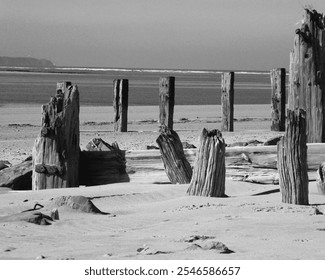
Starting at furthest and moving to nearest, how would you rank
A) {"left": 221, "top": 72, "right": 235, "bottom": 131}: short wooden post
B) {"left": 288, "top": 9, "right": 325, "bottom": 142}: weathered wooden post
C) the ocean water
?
1. the ocean water
2. {"left": 221, "top": 72, "right": 235, "bottom": 131}: short wooden post
3. {"left": 288, "top": 9, "right": 325, "bottom": 142}: weathered wooden post

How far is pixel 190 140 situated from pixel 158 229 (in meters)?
9.10

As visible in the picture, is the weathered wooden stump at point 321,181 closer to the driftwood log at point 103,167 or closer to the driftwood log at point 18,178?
the driftwood log at point 103,167

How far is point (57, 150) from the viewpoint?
8.97m

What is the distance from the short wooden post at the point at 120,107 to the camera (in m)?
17.9

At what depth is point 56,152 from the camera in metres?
8.96

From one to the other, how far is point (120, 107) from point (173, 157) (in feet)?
30.0

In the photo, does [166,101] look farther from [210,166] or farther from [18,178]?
[210,166]

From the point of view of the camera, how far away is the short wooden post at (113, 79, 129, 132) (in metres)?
17.9

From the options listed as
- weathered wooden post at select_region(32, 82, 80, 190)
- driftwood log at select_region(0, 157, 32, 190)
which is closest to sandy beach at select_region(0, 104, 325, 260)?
weathered wooden post at select_region(32, 82, 80, 190)

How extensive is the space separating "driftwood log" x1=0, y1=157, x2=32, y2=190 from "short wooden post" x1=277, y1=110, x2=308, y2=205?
3.15 m

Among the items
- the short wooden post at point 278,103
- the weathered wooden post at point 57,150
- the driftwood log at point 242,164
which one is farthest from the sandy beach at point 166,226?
the short wooden post at point 278,103

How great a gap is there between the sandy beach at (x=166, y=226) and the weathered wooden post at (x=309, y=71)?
2.52m

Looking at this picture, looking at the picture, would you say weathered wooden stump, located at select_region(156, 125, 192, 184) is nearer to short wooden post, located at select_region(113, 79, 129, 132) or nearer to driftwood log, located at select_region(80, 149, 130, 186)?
driftwood log, located at select_region(80, 149, 130, 186)
